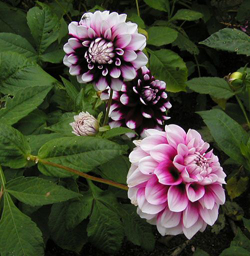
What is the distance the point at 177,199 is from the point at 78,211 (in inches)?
16.4

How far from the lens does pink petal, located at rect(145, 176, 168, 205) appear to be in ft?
2.41

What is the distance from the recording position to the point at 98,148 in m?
0.84

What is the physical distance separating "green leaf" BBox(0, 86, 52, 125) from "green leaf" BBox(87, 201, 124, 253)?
342mm

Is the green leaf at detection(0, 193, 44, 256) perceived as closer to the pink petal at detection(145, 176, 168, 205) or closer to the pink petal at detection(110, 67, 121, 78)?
the pink petal at detection(145, 176, 168, 205)

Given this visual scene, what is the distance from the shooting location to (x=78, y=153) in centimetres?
86

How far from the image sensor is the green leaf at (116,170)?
1032 millimetres

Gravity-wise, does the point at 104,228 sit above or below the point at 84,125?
below

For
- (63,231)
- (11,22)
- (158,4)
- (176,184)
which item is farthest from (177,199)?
(11,22)

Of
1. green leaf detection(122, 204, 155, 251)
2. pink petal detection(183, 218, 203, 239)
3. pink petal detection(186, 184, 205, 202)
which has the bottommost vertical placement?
green leaf detection(122, 204, 155, 251)

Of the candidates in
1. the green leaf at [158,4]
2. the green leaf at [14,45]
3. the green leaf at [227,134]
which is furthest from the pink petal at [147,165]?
the green leaf at [158,4]

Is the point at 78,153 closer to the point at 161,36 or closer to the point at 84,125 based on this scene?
the point at 84,125

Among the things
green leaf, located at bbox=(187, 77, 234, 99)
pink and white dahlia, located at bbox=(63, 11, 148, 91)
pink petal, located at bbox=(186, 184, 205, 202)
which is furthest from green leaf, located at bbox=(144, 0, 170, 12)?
pink petal, located at bbox=(186, 184, 205, 202)

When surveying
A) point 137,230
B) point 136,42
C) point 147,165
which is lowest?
point 137,230

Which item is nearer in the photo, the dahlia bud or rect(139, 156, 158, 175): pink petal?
rect(139, 156, 158, 175): pink petal
